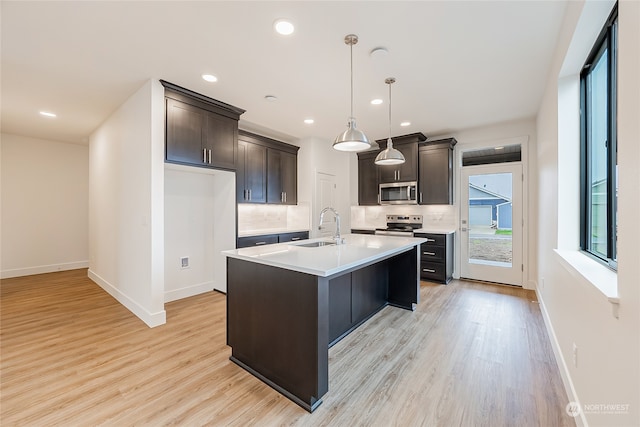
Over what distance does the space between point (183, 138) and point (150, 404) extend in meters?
2.65

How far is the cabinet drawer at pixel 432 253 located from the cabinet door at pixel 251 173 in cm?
295

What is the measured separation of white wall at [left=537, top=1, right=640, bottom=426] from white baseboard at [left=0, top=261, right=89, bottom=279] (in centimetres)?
806

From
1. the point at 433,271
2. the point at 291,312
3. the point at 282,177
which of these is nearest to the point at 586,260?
the point at 291,312

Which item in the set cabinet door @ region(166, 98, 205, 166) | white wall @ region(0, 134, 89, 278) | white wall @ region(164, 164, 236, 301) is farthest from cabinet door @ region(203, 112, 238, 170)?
white wall @ region(0, 134, 89, 278)

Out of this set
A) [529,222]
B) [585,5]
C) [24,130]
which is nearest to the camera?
[585,5]

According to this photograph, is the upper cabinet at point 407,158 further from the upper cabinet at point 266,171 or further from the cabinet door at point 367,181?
the upper cabinet at point 266,171

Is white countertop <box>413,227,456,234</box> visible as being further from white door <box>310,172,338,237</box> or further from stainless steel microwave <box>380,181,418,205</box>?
white door <box>310,172,338,237</box>

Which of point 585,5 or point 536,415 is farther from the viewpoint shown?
point 536,415

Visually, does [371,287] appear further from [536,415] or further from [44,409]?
[44,409]

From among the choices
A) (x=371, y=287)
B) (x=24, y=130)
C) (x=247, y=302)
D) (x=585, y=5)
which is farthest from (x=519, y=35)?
(x=24, y=130)

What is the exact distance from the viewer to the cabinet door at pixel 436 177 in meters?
4.80

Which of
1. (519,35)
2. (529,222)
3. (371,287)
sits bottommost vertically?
(371,287)

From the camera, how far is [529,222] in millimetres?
4387

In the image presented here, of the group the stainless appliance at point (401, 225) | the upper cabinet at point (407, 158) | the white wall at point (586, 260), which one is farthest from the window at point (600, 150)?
the stainless appliance at point (401, 225)
